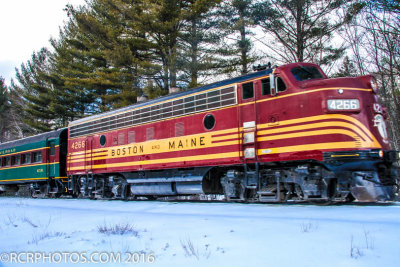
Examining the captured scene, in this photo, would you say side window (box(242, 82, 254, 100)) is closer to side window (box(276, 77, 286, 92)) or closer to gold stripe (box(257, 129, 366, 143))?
side window (box(276, 77, 286, 92))

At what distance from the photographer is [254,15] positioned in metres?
23.3

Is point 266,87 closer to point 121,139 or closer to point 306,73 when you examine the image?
point 306,73

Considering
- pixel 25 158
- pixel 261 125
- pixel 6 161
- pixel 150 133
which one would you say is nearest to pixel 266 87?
pixel 261 125

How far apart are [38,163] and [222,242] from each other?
18.0 meters

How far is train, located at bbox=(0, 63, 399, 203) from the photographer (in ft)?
29.6

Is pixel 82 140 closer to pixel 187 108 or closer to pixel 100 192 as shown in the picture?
pixel 100 192

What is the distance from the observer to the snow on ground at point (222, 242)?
4.20 meters

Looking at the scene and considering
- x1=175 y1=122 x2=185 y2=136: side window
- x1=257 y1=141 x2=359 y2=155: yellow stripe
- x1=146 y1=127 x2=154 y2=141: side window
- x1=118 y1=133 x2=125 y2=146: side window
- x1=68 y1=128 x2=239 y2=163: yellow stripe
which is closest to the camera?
x1=257 y1=141 x2=359 y2=155: yellow stripe

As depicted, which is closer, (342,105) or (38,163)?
(342,105)

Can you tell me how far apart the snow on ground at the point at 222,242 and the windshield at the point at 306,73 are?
411cm

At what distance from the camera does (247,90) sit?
10891 mm

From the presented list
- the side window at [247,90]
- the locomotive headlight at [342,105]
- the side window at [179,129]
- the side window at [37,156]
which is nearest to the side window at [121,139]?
the side window at [179,129]

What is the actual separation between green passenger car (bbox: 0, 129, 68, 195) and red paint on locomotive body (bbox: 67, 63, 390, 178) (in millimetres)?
5775

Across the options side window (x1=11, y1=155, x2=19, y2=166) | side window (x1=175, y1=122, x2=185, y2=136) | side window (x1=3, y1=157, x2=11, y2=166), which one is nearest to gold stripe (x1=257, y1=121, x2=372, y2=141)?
side window (x1=175, y1=122, x2=185, y2=136)
